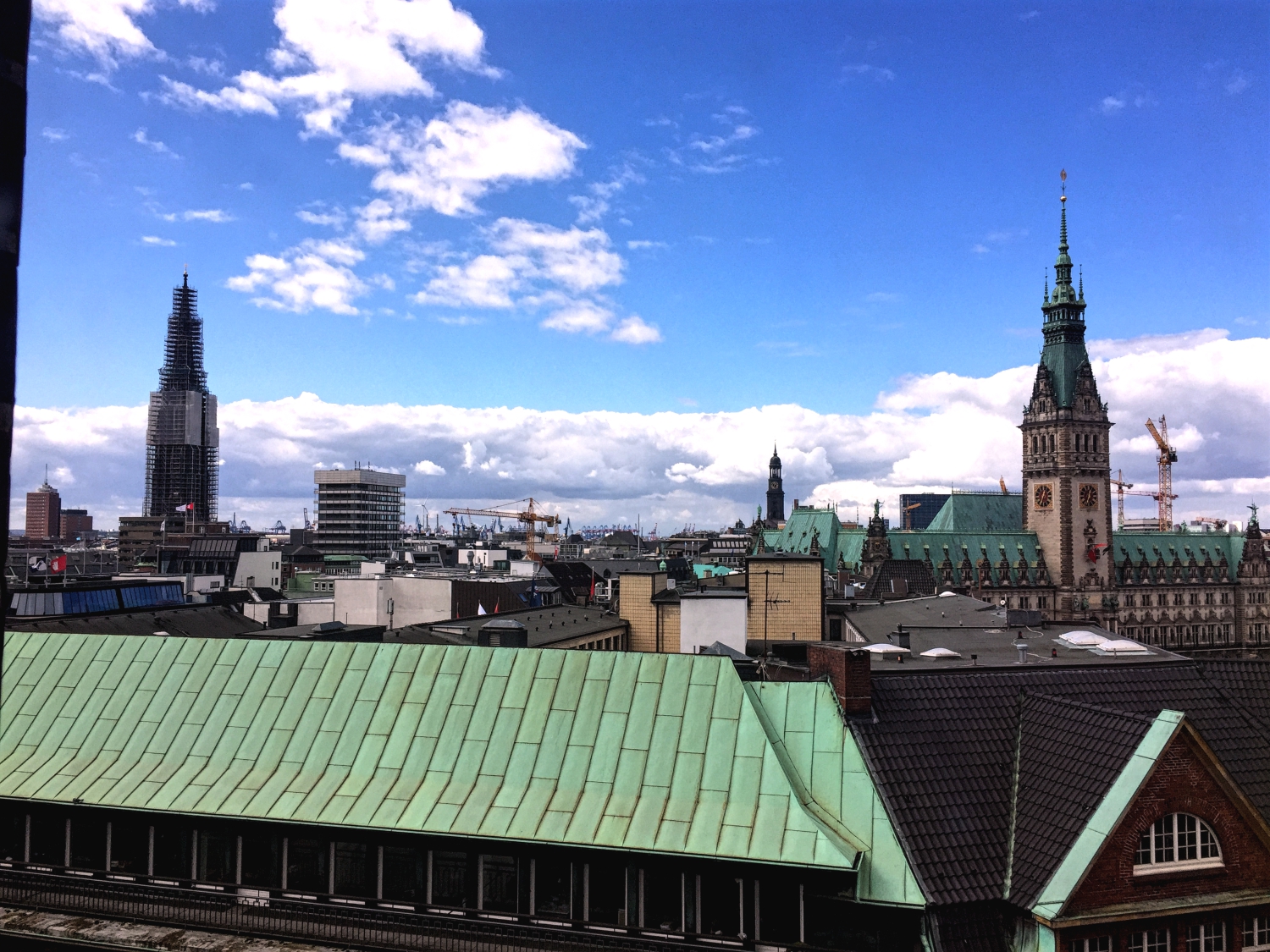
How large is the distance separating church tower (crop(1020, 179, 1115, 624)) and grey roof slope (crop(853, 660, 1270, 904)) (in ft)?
515

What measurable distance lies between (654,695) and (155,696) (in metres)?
14.1

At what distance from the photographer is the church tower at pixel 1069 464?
17175cm

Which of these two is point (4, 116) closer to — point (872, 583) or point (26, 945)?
point (26, 945)

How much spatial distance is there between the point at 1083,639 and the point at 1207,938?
117ft

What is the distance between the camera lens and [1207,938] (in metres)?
19.8

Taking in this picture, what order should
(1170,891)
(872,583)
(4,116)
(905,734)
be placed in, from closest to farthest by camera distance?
1. (4,116)
2. (1170,891)
3. (905,734)
4. (872,583)

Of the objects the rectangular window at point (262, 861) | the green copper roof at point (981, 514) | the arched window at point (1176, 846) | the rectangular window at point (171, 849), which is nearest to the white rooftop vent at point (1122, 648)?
the arched window at point (1176, 846)

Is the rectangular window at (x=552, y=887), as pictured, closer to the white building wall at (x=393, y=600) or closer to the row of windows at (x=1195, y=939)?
the row of windows at (x=1195, y=939)

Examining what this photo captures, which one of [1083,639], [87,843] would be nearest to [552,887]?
[87,843]

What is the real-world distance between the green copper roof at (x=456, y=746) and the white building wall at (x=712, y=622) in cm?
3562

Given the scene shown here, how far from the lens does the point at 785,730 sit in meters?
23.6

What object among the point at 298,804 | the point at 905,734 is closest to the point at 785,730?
the point at 905,734

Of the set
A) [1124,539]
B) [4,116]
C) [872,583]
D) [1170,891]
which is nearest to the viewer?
[4,116]

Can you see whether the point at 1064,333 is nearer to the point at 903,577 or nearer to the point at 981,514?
the point at 981,514
